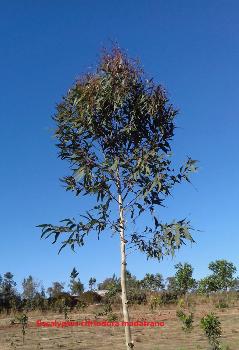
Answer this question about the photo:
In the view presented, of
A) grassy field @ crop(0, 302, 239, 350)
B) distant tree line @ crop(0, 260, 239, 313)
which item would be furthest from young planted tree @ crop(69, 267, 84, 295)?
grassy field @ crop(0, 302, 239, 350)

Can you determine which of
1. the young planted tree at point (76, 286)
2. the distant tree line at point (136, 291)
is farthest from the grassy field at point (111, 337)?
the young planted tree at point (76, 286)

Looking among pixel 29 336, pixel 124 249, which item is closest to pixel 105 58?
pixel 124 249

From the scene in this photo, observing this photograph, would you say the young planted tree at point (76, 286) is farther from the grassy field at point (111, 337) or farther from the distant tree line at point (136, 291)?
the grassy field at point (111, 337)

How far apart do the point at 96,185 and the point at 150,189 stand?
4.55 feet

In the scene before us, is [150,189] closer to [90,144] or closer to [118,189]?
[118,189]

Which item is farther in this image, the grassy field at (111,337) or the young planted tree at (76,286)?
the young planted tree at (76,286)

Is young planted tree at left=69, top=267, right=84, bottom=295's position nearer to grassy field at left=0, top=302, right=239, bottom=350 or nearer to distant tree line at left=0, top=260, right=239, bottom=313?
distant tree line at left=0, top=260, right=239, bottom=313

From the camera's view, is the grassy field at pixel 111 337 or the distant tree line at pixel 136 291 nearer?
the grassy field at pixel 111 337

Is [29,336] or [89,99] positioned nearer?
[89,99]

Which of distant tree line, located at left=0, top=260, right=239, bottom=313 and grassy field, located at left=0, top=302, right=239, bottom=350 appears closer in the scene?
grassy field, located at left=0, top=302, right=239, bottom=350

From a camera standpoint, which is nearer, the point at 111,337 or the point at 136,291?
the point at 111,337

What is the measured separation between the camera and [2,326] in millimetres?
29188

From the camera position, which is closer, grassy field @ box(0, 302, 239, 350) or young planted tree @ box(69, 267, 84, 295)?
grassy field @ box(0, 302, 239, 350)

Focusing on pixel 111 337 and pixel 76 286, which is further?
pixel 76 286
